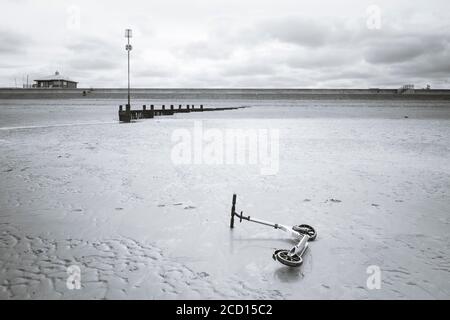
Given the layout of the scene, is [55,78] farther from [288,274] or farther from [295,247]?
[288,274]

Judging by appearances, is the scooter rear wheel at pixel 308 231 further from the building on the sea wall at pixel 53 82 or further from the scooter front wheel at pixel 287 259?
the building on the sea wall at pixel 53 82

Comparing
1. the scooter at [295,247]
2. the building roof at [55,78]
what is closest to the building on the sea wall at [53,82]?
the building roof at [55,78]

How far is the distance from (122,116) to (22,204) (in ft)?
74.0

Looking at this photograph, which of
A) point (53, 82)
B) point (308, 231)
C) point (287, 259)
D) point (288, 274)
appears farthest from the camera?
point (53, 82)

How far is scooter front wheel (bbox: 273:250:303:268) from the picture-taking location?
379 centimetres

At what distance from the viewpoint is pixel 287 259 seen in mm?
3893

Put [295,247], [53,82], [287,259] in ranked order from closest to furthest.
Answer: [287,259]
[295,247]
[53,82]

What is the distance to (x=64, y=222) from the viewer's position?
17.1ft

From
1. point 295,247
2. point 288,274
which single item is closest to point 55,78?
point 295,247

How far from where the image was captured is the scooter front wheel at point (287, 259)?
3.79 m

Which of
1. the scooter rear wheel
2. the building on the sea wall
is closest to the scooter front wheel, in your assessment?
the scooter rear wheel

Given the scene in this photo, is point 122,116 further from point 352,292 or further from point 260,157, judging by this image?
point 352,292

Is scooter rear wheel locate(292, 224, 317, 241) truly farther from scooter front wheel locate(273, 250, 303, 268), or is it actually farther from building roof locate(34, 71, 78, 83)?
building roof locate(34, 71, 78, 83)
